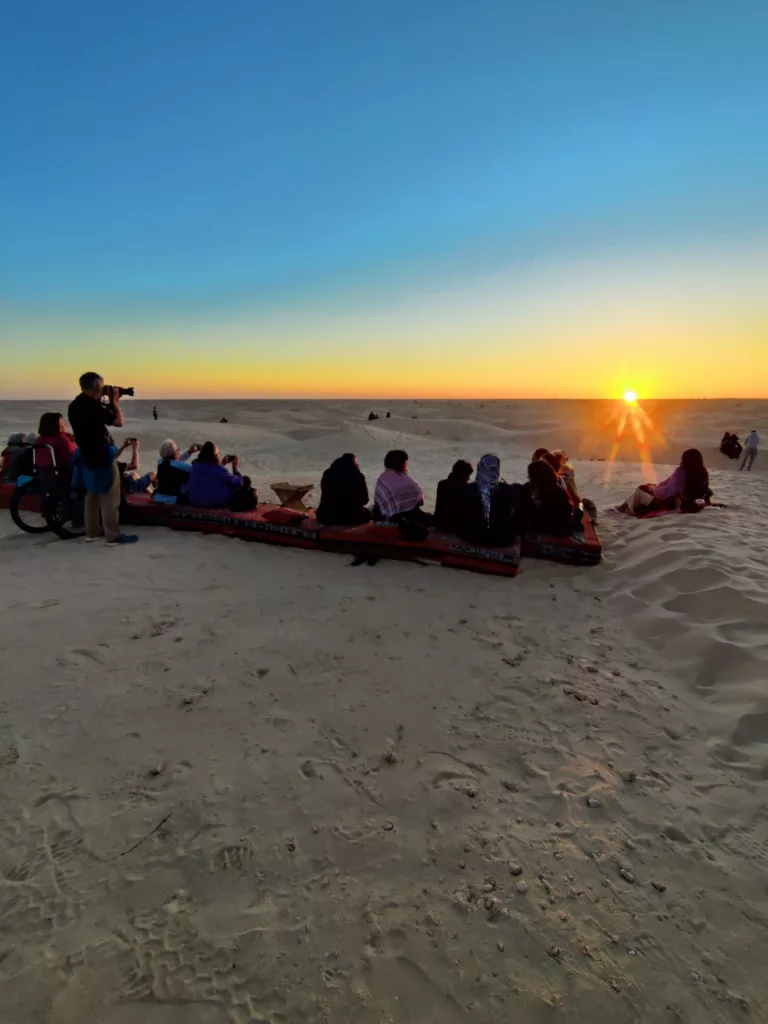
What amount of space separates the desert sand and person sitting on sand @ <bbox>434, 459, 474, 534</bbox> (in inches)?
48.1

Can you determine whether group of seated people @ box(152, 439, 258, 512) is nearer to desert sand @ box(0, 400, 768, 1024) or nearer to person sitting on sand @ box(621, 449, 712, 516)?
desert sand @ box(0, 400, 768, 1024)

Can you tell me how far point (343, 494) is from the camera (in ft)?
23.5

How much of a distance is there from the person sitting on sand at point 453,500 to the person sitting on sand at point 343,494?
105 cm

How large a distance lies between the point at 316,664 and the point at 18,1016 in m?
2.52

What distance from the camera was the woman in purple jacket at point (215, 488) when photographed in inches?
303

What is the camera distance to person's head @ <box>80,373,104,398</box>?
20.7ft

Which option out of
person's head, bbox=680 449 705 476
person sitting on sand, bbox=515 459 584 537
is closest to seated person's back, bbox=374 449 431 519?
person sitting on sand, bbox=515 459 584 537

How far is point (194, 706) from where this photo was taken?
3.63 meters

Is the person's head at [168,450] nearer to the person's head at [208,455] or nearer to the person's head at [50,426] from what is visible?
the person's head at [208,455]

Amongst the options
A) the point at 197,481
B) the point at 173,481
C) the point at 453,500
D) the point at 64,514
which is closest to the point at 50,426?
the point at 64,514

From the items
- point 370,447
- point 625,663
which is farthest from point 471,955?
point 370,447

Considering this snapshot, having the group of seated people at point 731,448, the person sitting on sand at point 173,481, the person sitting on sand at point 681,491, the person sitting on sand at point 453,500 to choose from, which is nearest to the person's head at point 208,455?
the person sitting on sand at point 173,481

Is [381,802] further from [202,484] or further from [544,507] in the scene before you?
[202,484]

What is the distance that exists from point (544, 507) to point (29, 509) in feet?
25.1
